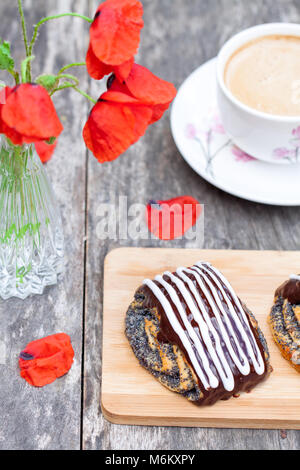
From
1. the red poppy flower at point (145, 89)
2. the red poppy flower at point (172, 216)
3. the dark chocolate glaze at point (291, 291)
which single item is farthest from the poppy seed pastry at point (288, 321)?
the red poppy flower at point (145, 89)

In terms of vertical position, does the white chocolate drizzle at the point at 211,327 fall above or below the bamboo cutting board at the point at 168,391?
above

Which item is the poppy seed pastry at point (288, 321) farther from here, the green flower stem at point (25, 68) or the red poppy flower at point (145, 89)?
the green flower stem at point (25, 68)

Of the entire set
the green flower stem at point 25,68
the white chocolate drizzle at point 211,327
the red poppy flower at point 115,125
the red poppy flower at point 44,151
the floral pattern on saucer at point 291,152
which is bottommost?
the white chocolate drizzle at point 211,327

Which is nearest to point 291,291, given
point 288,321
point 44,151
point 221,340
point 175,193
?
point 288,321

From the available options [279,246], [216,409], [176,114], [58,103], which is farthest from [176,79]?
[216,409]

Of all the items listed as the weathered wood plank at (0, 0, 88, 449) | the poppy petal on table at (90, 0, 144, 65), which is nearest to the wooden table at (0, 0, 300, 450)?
the weathered wood plank at (0, 0, 88, 449)

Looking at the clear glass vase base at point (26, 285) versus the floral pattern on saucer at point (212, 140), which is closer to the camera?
the clear glass vase base at point (26, 285)
